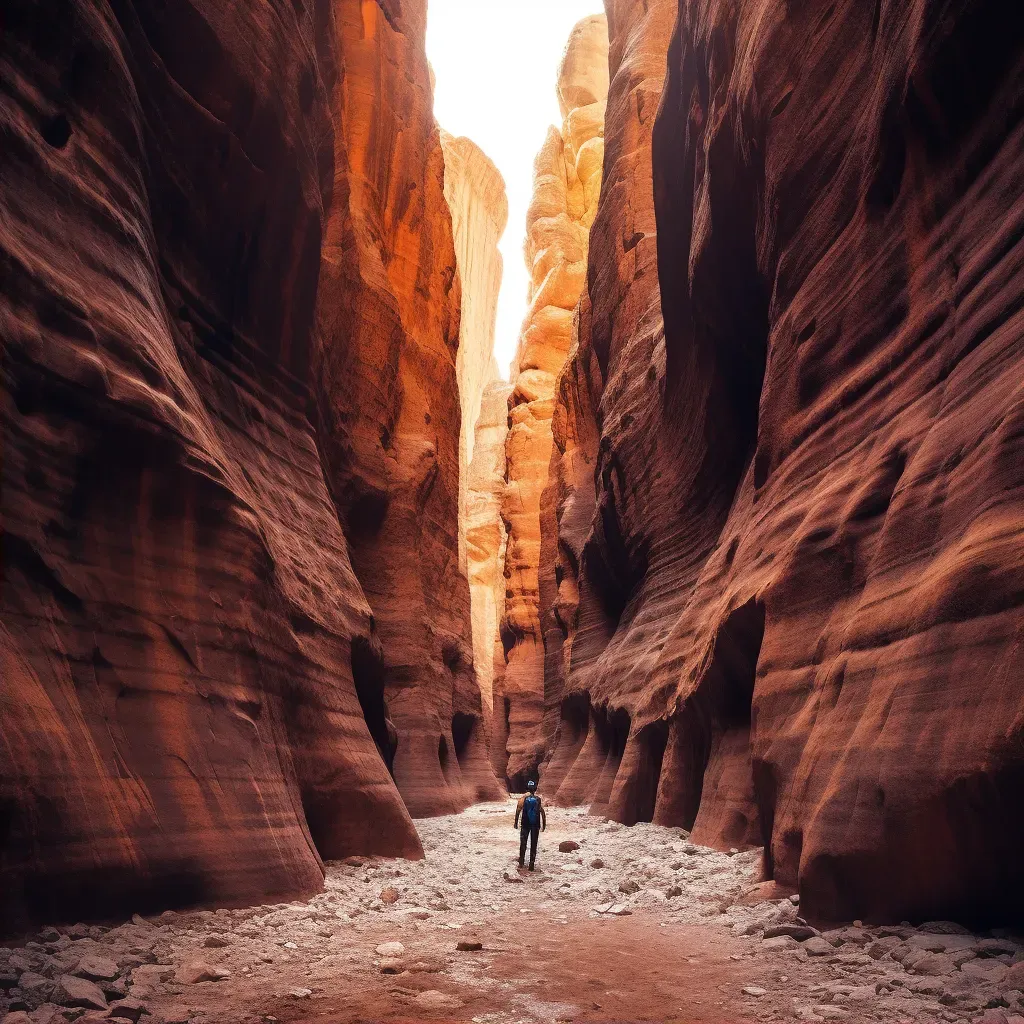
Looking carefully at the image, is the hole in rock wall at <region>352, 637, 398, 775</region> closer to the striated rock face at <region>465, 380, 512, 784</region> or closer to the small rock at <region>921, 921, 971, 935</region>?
the small rock at <region>921, 921, 971, 935</region>

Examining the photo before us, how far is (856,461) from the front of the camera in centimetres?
784

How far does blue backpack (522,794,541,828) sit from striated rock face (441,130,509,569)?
73.8m

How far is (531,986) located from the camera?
4.93 m

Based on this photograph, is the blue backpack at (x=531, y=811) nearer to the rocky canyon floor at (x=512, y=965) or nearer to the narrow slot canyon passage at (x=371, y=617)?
the narrow slot canyon passage at (x=371, y=617)

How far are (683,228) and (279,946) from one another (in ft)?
56.0

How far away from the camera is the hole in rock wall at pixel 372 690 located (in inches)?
483

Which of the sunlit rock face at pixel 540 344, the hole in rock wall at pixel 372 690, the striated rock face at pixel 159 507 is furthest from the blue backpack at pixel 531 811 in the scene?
the sunlit rock face at pixel 540 344

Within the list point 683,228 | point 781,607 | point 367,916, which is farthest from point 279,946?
point 683,228

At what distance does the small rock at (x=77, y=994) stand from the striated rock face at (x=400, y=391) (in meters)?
9.18

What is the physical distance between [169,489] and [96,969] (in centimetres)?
393

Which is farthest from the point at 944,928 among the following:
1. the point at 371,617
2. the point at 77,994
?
the point at 371,617

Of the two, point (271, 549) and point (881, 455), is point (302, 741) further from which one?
point (881, 455)

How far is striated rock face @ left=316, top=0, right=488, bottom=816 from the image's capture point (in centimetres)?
1989

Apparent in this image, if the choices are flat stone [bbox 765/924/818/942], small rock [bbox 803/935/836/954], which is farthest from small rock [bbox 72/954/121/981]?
flat stone [bbox 765/924/818/942]
